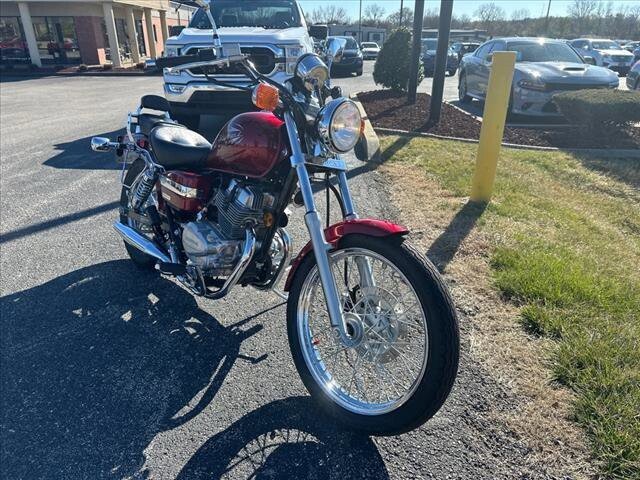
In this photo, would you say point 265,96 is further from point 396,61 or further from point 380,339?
point 396,61

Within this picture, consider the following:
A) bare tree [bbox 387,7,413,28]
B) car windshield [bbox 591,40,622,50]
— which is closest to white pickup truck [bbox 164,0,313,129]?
car windshield [bbox 591,40,622,50]

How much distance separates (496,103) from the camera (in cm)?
471

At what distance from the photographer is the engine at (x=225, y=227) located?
264 centimetres

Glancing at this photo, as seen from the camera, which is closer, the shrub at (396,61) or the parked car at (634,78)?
the shrub at (396,61)

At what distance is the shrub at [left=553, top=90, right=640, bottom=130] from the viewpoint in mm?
7836

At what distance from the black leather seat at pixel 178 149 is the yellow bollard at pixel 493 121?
3.02 m

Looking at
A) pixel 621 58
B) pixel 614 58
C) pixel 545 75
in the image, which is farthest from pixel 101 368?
pixel 621 58

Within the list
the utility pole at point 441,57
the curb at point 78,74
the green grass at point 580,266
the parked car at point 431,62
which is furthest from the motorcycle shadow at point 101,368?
the parked car at point 431,62

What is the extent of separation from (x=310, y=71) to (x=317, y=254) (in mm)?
891

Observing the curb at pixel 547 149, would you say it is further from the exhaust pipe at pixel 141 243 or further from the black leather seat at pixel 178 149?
the exhaust pipe at pixel 141 243

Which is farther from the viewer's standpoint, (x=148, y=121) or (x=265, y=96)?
(x=148, y=121)

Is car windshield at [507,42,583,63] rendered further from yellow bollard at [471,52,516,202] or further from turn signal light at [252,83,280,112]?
turn signal light at [252,83,280,112]

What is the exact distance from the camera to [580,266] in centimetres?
367

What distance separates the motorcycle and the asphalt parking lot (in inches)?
8.9
